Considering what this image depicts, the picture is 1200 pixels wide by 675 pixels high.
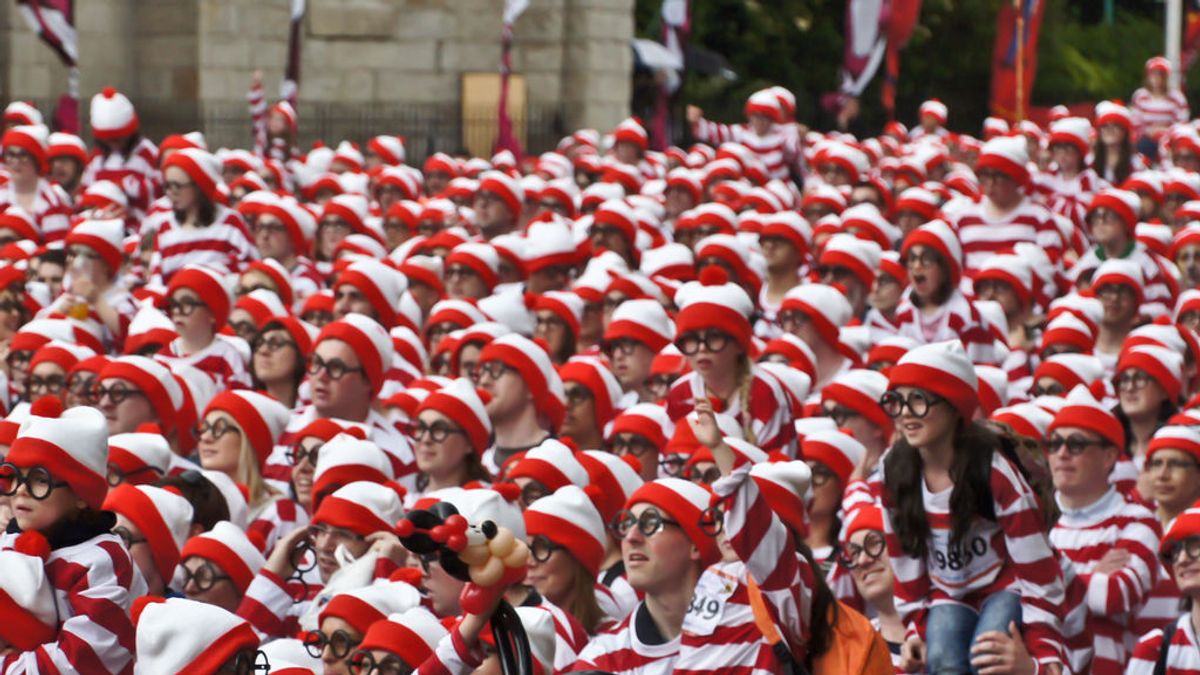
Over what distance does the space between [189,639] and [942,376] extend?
3.05 metres

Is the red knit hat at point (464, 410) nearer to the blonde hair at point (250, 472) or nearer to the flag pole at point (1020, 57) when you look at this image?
the blonde hair at point (250, 472)

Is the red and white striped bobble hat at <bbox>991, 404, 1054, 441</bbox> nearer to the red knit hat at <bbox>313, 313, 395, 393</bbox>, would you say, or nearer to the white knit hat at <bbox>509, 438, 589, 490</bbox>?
the white knit hat at <bbox>509, 438, 589, 490</bbox>

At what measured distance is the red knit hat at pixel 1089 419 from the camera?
9727 mm

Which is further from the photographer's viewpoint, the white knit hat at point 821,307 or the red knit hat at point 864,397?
the white knit hat at point 821,307

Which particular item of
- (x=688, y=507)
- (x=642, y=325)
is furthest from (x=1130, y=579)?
(x=642, y=325)

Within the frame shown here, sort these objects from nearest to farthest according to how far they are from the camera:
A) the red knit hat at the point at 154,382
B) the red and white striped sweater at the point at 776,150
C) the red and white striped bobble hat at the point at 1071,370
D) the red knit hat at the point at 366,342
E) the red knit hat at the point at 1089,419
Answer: the red knit hat at the point at 1089,419 < the red knit hat at the point at 154,382 < the red knit hat at the point at 366,342 < the red and white striped bobble hat at the point at 1071,370 < the red and white striped sweater at the point at 776,150

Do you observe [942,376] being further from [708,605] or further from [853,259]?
[853,259]

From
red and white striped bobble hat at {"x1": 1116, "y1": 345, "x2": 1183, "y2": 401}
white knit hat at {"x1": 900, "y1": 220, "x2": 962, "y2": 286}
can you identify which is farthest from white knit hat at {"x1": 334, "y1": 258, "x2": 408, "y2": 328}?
red and white striped bobble hat at {"x1": 1116, "y1": 345, "x2": 1183, "y2": 401}

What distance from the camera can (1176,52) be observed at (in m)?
35.5

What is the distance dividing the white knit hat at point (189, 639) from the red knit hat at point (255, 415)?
4.08 m

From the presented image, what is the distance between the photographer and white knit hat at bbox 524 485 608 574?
325 inches

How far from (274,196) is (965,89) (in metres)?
28.4

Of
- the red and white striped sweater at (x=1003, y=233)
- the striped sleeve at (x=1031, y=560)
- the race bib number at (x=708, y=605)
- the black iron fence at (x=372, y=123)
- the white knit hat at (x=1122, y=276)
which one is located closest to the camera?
the race bib number at (x=708, y=605)

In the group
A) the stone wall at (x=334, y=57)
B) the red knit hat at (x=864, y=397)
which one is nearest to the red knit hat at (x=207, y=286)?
the red knit hat at (x=864, y=397)
